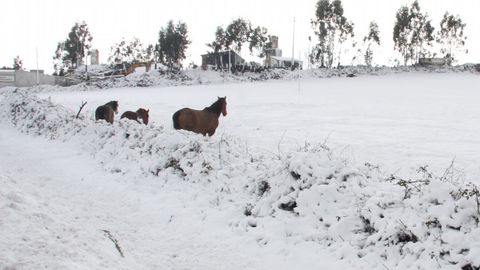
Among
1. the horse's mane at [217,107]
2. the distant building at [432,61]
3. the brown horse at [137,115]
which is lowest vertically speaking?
the brown horse at [137,115]

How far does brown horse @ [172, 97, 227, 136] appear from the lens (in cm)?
1157

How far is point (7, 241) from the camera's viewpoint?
12.5ft

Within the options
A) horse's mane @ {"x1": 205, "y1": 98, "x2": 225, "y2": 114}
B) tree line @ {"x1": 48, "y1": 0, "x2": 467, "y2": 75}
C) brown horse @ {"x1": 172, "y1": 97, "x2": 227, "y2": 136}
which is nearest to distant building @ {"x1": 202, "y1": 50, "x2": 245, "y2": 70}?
tree line @ {"x1": 48, "y1": 0, "x2": 467, "y2": 75}

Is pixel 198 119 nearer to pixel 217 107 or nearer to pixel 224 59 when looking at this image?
pixel 217 107

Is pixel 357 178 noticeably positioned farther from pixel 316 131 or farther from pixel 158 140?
pixel 316 131

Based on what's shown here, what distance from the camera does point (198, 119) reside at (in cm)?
1198

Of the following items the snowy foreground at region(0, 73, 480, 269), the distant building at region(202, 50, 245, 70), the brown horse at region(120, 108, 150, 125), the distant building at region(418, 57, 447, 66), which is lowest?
the snowy foreground at region(0, 73, 480, 269)

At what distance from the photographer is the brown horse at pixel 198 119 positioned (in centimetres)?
1157

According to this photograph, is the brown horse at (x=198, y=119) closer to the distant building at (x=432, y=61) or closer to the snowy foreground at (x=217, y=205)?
the snowy foreground at (x=217, y=205)

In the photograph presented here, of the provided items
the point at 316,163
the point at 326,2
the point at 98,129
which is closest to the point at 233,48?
the point at 326,2

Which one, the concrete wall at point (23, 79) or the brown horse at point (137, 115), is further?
the concrete wall at point (23, 79)

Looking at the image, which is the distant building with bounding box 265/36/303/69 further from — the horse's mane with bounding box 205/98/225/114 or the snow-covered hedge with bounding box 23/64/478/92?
the horse's mane with bounding box 205/98/225/114

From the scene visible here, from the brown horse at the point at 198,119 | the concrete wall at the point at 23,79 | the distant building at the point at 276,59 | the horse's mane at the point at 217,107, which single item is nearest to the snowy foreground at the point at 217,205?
the brown horse at the point at 198,119

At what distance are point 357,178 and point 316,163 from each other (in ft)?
2.26
